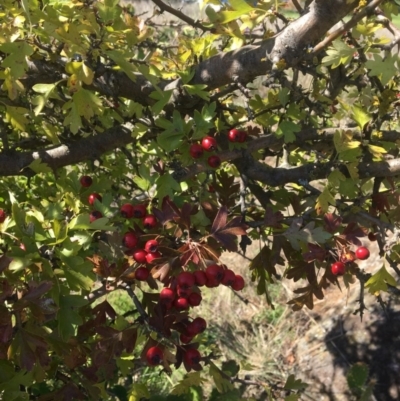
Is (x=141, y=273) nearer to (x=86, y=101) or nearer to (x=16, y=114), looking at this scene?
(x=86, y=101)

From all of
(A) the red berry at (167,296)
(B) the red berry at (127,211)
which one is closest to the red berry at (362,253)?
(A) the red berry at (167,296)

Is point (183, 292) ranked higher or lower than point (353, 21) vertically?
lower

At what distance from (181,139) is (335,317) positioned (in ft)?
9.10

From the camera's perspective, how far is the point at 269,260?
5.46ft

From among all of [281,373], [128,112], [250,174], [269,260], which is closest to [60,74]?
[128,112]

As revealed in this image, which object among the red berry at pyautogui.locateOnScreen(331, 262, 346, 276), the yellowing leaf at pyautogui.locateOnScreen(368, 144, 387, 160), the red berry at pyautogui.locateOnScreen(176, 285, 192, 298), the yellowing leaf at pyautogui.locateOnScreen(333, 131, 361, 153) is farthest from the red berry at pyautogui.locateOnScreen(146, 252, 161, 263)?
the yellowing leaf at pyautogui.locateOnScreen(368, 144, 387, 160)

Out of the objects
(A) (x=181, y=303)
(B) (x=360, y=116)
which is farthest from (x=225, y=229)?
(B) (x=360, y=116)

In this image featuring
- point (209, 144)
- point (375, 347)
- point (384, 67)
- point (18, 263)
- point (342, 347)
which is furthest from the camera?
point (342, 347)

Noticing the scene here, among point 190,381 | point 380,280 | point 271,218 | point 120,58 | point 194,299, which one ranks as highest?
point 120,58

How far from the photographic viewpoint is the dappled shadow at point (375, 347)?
3311mm

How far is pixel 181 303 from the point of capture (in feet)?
4.42

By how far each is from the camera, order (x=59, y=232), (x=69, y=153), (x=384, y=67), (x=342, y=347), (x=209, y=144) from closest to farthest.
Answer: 1. (x=59, y=232)
2. (x=384, y=67)
3. (x=209, y=144)
4. (x=69, y=153)
5. (x=342, y=347)

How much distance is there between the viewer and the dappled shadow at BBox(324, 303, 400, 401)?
130 inches

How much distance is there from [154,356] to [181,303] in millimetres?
162
